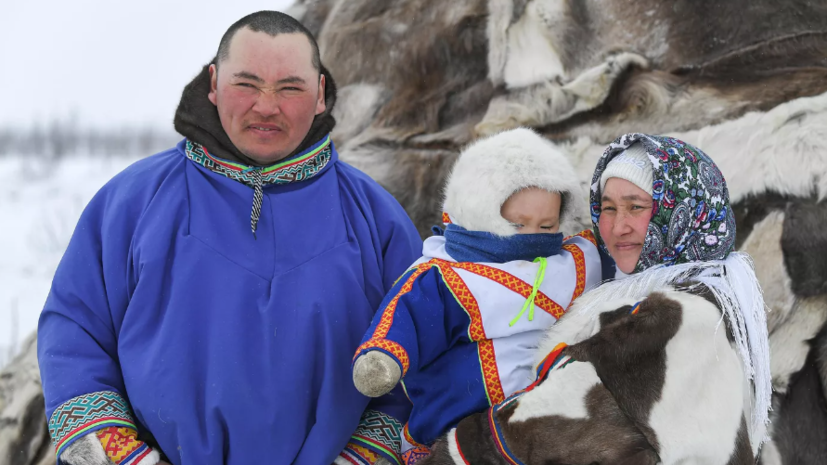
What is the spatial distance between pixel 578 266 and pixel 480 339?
1.05 ft

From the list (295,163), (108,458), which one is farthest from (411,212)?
(108,458)

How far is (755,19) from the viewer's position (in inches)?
103

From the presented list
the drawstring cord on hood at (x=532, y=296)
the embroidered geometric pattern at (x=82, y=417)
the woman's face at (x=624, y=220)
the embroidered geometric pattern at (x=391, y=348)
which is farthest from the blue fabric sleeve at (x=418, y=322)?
the embroidered geometric pattern at (x=82, y=417)

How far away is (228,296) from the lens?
1811 mm

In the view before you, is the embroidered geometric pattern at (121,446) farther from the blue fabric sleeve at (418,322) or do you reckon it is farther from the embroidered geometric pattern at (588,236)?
the embroidered geometric pattern at (588,236)

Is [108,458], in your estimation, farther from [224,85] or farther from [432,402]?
[224,85]

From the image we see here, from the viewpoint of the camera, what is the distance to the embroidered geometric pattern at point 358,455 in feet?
6.18

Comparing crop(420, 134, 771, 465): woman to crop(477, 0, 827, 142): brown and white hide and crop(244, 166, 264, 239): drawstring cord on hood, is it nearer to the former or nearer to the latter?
crop(244, 166, 264, 239): drawstring cord on hood

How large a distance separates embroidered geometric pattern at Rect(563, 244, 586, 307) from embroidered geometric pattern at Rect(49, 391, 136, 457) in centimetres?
111

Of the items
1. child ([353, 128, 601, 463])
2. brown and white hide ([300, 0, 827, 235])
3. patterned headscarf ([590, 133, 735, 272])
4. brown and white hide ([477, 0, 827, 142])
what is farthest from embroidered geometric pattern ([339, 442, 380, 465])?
brown and white hide ([477, 0, 827, 142])

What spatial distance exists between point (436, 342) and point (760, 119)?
4.76 feet

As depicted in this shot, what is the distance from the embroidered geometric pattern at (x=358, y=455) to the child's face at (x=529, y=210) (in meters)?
0.68

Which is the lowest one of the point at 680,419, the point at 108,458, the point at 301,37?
the point at 108,458

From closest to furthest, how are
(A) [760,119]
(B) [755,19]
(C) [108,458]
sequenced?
(C) [108,458] → (A) [760,119] → (B) [755,19]
